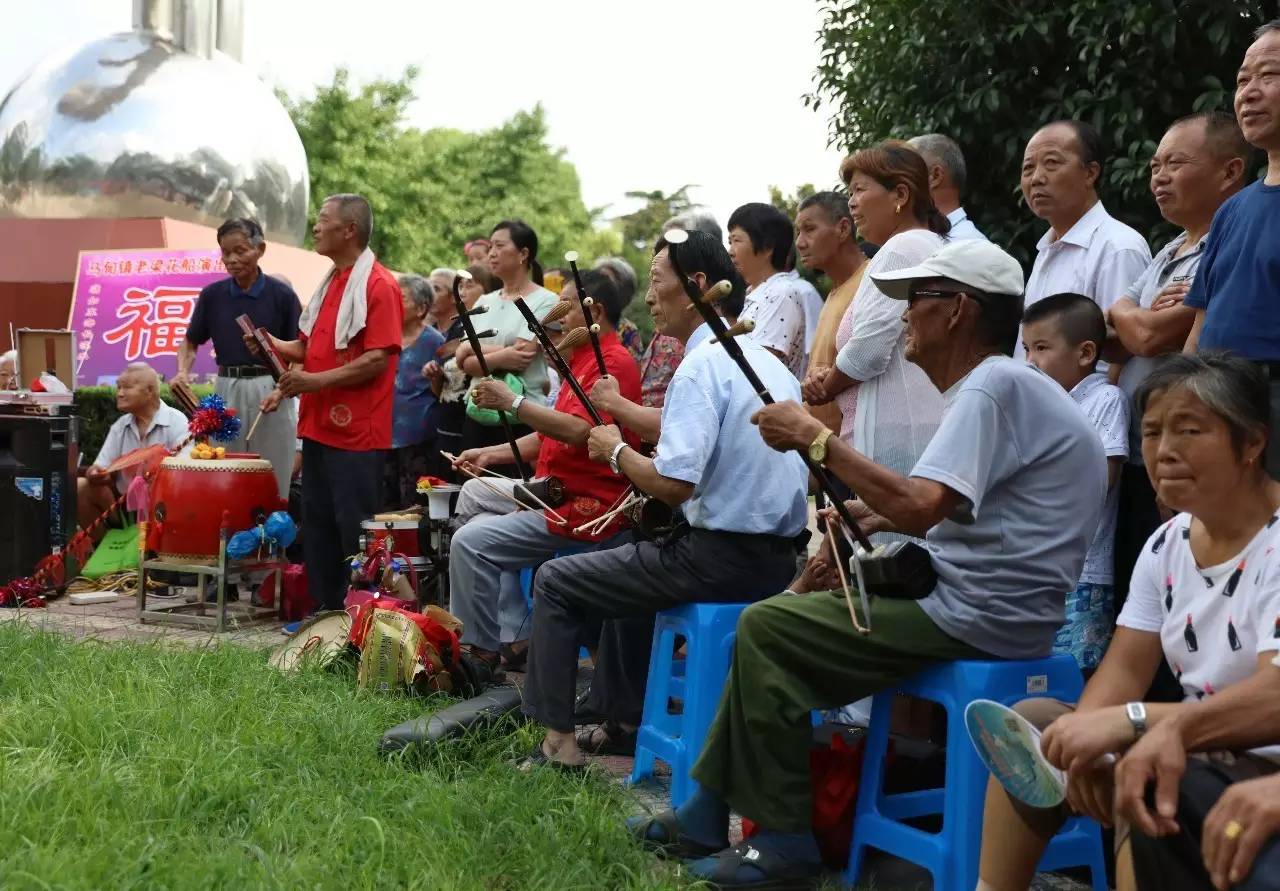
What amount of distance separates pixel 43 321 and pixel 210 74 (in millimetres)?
3974

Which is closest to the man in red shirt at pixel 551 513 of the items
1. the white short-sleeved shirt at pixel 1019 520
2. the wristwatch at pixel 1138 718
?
Answer: the white short-sleeved shirt at pixel 1019 520

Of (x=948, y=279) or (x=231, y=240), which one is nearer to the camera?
(x=948, y=279)

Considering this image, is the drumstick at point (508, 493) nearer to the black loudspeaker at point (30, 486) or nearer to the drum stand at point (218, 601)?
the drum stand at point (218, 601)

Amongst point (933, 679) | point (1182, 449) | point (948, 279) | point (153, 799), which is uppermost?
point (948, 279)

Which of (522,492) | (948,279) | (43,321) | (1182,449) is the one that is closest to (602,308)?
(522,492)

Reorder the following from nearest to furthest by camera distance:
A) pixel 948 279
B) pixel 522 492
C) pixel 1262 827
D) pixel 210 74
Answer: pixel 1262 827
pixel 948 279
pixel 522 492
pixel 210 74

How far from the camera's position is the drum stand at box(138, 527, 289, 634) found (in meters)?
7.08

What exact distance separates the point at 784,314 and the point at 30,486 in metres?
4.82

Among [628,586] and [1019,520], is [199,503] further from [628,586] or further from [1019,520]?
[1019,520]

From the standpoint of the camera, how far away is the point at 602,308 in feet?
17.8

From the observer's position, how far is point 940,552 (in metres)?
3.28

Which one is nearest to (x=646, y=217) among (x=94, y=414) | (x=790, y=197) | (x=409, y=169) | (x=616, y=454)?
(x=409, y=169)

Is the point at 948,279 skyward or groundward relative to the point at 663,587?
skyward

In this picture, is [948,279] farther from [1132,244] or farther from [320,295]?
[320,295]
